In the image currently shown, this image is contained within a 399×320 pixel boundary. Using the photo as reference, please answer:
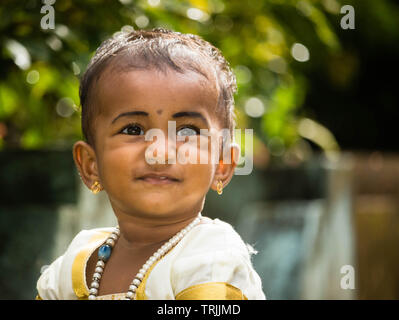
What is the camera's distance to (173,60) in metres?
1.33

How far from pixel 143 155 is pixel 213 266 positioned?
0.28m

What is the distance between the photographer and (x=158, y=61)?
1.33m

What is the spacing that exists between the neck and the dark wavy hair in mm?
208

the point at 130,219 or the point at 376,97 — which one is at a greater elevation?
the point at 376,97

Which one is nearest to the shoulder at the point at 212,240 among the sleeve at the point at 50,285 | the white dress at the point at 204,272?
the white dress at the point at 204,272

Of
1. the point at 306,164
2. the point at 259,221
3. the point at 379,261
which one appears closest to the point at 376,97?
the point at 379,261

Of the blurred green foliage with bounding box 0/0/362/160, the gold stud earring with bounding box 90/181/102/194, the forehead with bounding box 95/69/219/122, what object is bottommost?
the gold stud earring with bounding box 90/181/102/194

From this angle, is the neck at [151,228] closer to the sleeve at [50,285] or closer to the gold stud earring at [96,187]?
the gold stud earring at [96,187]

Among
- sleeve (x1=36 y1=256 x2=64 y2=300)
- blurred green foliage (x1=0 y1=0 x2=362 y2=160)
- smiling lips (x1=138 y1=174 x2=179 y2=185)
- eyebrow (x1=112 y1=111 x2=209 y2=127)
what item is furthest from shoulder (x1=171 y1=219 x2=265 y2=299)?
blurred green foliage (x1=0 y1=0 x2=362 y2=160)

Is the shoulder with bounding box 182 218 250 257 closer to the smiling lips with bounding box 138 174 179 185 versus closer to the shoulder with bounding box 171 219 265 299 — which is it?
the shoulder with bounding box 171 219 265 299

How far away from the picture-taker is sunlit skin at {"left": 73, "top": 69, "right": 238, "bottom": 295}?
130 cm

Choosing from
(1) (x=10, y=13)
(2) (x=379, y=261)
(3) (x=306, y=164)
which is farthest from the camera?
(2) (x=379, y=261)
